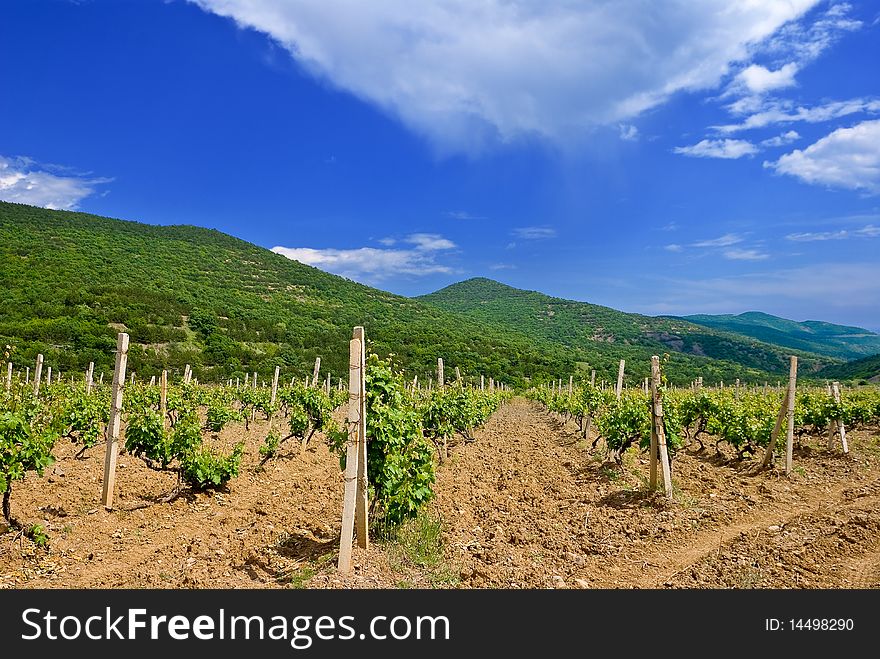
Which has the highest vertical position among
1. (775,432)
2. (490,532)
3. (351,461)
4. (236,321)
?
(236,321)

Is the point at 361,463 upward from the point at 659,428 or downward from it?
downward

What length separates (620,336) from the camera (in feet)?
302

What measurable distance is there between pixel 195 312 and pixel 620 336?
70705 millimetres

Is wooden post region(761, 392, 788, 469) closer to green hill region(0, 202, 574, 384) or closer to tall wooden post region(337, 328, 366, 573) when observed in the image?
tall wooden post region(337, 328, 366, 573)

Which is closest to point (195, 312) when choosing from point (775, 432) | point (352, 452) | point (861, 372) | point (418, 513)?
point (418, 513)

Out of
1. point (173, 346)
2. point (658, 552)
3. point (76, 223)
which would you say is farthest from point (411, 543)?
point (76, 223)

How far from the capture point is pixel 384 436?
6156 mm

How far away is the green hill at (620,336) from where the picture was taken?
7456 centimetres

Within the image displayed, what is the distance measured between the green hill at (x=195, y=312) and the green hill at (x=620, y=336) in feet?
41.6

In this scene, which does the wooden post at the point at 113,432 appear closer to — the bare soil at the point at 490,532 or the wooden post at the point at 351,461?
the bare soil at the point at 490,532

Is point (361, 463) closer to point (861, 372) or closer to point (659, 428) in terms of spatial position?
point (659, 428)

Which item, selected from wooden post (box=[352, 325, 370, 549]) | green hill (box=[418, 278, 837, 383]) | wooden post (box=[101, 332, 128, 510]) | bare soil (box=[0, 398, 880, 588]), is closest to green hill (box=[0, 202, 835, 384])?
green hill (box=[418, 278, 837, 383])

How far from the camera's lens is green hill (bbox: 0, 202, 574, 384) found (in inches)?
1713
